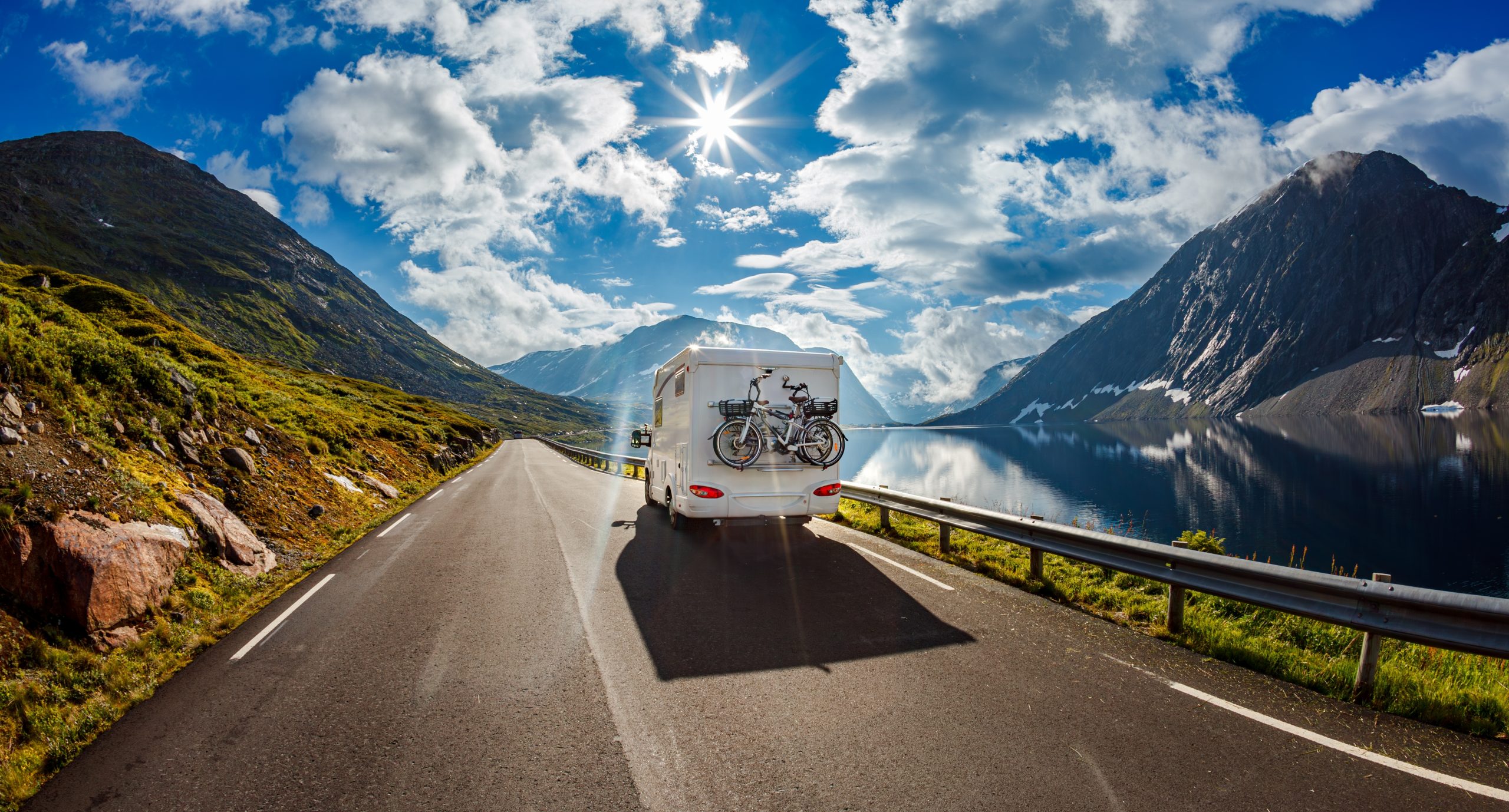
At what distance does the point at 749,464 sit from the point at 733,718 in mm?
6334

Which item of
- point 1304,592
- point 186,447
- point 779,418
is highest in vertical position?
point 779,418

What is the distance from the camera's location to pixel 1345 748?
402cm

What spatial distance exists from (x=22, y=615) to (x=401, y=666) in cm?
336

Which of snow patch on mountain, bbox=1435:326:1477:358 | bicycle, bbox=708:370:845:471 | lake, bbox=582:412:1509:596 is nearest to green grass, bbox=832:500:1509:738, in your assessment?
bicycle, bbox=708:370:845:471

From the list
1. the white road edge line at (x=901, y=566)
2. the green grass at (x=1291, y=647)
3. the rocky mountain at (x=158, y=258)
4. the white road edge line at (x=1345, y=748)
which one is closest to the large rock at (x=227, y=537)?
the white road edge line at (x=901, y=566)

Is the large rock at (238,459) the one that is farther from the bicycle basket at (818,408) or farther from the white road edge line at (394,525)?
the bicycle basket at (818,408)

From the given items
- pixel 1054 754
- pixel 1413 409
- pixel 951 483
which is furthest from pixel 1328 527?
pixel 1413 409

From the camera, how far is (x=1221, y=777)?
3645 mm

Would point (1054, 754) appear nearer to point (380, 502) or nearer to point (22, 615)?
point (22, 615)

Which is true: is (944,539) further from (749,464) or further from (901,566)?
(749,464)

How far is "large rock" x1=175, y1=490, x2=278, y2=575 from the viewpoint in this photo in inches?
336

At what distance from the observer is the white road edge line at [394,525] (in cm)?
1273

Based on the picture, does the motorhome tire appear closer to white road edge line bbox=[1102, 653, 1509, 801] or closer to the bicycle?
the bicycle

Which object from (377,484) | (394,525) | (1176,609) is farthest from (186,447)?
(1176,609)
